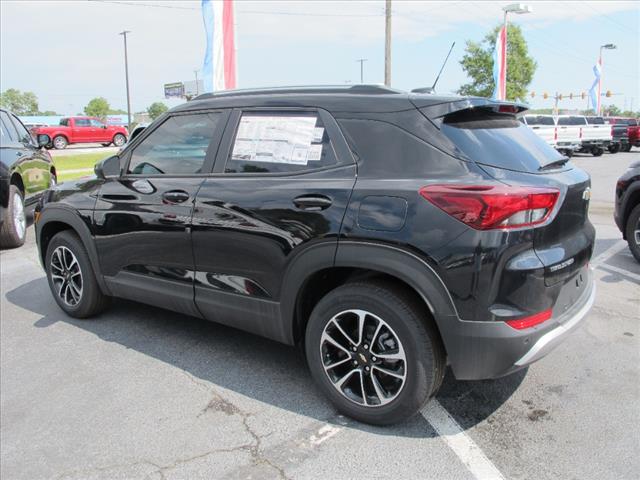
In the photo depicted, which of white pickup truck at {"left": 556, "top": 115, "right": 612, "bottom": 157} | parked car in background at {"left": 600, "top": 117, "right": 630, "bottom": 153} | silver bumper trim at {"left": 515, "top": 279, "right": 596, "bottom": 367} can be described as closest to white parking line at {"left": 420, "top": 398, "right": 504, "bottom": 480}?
silver bumper trim at {"left": 515, "top": 279, "right": 596, "bottom": 367}

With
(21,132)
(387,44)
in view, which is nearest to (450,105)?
(21,132)

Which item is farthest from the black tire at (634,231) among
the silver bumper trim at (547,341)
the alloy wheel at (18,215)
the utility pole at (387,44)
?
the utility pole at (387,44)

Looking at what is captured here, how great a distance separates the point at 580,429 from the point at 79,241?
3.88 meters

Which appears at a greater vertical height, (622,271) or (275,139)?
(275,139)

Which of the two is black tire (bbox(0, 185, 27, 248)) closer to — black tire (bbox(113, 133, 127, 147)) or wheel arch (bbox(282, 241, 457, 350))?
wheel arch (bbox(282, 241, 457, 350))

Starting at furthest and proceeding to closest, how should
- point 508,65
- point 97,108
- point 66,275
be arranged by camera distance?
point 97,108, point 508,65, point 66,275

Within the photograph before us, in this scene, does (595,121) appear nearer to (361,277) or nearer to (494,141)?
(494,141)

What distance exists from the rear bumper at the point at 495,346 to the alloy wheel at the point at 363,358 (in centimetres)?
30

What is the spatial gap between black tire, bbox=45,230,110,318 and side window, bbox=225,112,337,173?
176cm

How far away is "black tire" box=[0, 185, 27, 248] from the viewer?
707 cm

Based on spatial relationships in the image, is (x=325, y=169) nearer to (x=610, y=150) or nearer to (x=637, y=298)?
(x=637, y=298)

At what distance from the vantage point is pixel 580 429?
283cm

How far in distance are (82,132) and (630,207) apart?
32622 millimetres

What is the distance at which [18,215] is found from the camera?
738 cm
